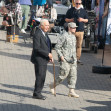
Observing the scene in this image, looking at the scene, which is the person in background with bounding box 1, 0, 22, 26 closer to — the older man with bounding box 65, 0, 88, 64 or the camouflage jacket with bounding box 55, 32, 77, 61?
the older man with bounding box 65, 0, 88, 64

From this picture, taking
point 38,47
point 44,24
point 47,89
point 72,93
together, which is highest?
point 44,24

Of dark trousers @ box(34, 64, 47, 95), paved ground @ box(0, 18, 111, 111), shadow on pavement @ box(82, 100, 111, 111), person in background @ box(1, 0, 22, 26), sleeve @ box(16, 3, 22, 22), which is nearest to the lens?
shadow on pavement @ box(82, 100, 111, 111)

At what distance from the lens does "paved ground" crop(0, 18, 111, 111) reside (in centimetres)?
1075

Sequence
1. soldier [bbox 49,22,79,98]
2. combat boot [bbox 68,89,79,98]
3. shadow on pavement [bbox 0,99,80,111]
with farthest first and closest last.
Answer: combat boot [bbox 68,89,79,98], soldier [bbox 49,22,79,98], shadow on pavement [bbox 0,99,80,111]

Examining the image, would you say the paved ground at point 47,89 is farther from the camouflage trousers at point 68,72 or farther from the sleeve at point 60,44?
the sleeve at point 60,44

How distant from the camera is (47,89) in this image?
40.7ft

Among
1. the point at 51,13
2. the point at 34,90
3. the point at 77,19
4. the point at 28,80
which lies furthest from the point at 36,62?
the point at 51,13

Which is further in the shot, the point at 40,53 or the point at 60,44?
the point at 60,44

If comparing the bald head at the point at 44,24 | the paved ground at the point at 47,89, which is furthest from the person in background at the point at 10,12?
the bald head at the point at 44,24

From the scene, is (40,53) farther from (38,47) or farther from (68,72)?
(68,72)

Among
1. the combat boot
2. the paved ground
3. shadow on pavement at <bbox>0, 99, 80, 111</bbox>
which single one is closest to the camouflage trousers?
the combat boot

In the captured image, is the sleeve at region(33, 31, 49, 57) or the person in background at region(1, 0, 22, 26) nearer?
the sleeve at region(33, 31, 49, 57)

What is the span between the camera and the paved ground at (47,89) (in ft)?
35.3

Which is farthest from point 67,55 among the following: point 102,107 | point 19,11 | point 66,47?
point 19,11
